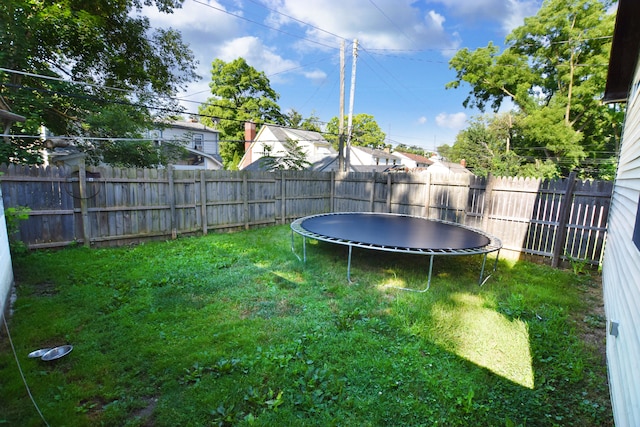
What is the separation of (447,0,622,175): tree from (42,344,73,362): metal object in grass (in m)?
18.9

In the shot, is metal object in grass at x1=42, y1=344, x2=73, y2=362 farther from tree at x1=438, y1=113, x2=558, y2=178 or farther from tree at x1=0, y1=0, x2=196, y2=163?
tree at x1=438, y1=113, x2=558, y2=178

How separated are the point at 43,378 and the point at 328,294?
264cm

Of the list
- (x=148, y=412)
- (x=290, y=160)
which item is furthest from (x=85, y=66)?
(x=148, y=412)

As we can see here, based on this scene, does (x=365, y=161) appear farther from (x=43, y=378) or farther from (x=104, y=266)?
(x=43, y=378)

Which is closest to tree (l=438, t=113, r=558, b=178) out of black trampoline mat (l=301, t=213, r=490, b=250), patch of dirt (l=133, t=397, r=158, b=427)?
black trampoline mat (l=301, t=213, r=490, b=250)

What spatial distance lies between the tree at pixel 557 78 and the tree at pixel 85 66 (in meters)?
16.3

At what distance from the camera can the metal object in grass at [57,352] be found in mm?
2203

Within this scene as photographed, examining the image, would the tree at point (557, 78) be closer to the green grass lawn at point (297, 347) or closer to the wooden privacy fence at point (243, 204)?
the wooden privacy fence at point (243, 204)

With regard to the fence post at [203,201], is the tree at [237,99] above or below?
above

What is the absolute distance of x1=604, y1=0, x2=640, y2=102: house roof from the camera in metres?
3.37

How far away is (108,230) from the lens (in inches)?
214

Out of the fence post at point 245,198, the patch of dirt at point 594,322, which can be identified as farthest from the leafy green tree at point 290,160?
the patch of dirt at point 594,322

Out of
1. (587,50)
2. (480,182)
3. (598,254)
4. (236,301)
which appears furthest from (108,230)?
(587,50)

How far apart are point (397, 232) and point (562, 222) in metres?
2.77
